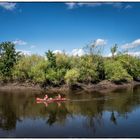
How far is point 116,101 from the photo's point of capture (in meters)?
25.6

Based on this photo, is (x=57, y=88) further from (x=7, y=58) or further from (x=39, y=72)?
(x=7, y=58)

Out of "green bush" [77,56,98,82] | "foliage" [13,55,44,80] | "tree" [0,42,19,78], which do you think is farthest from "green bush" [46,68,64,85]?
"tree" [0,42,19,78]

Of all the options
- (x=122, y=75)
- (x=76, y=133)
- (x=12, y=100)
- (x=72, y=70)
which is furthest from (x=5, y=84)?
(x=76, y=133)

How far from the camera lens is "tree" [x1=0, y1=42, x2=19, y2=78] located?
131ft

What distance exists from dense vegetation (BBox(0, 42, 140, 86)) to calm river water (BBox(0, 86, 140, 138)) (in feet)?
34.6

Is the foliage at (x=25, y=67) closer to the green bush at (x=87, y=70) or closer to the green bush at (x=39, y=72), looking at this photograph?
the green bush at (x=39, y=72)

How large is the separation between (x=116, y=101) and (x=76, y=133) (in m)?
10.6

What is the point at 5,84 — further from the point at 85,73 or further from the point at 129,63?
the point at 129,63

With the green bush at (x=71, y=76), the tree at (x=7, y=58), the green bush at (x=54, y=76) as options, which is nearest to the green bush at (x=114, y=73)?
the green bush at (x=71, y=76)

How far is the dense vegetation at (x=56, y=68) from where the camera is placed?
122 ft

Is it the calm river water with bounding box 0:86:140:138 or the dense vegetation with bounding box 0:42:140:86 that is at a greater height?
the dense vegetation with bounding box 0:42:140:86

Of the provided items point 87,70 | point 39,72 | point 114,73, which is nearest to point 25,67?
point 39,72

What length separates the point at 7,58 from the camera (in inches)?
1618

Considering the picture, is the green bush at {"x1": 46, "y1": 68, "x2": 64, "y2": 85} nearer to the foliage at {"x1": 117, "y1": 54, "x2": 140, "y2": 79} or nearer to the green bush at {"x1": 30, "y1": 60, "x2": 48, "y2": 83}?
the green bush at {"x1": 30, "y1": 60, "x2": 48, "y2": 83}
